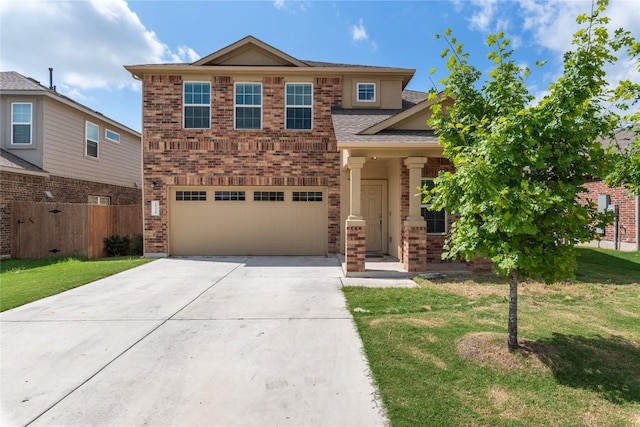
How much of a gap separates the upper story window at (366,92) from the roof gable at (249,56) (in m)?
2.06

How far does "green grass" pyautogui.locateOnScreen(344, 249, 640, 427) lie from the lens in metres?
2.97

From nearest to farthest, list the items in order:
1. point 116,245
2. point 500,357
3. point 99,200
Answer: point 500,357, point 116,245, point 99,200

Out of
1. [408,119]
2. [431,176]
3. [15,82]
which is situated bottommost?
[431,176]

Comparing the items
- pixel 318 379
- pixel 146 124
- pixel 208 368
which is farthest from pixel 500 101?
pixel 146 124

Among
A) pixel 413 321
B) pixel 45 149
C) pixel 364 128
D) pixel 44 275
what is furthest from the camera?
pixel 45 149

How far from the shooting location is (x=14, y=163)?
1180cm

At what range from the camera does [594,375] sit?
3570 millimetres

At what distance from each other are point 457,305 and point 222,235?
825 cm

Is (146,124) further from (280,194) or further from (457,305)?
(457,305)

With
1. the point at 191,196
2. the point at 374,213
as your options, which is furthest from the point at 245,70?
the point at 374,213

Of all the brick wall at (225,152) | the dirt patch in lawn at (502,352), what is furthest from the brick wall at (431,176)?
the dirt patch in lawn at (502,352)

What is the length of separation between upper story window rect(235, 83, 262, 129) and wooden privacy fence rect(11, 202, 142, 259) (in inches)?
231

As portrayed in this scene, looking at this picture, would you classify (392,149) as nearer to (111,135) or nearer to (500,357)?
(500,357)

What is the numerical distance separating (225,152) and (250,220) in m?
2.45
